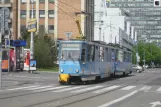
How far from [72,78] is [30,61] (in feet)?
55.3

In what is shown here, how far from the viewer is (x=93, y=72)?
3084 centimetres

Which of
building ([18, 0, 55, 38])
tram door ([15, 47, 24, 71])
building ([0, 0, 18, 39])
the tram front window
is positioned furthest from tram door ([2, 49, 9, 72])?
building ([18, 0, 55, 38])

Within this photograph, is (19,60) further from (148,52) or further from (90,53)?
(148,52)

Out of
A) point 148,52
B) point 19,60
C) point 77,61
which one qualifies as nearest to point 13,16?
point 19,60

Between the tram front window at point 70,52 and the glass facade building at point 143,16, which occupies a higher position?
the glass facade building at point 143,16

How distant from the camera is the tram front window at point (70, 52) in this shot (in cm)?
2842

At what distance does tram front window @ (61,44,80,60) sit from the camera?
93.2 feet

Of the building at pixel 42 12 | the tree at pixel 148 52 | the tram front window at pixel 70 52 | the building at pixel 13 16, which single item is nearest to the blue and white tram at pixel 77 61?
the tram front window at pixel 70 52

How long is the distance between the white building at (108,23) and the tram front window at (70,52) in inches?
2909

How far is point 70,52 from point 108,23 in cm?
10151

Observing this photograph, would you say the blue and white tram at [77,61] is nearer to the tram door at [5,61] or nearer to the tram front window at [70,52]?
the tram front window at [70,52]

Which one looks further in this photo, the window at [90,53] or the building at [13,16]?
the building at [13,16]

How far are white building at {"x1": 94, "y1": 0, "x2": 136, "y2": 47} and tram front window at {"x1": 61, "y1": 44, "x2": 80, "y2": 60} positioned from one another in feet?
242

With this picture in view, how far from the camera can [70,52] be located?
93.8 ft
